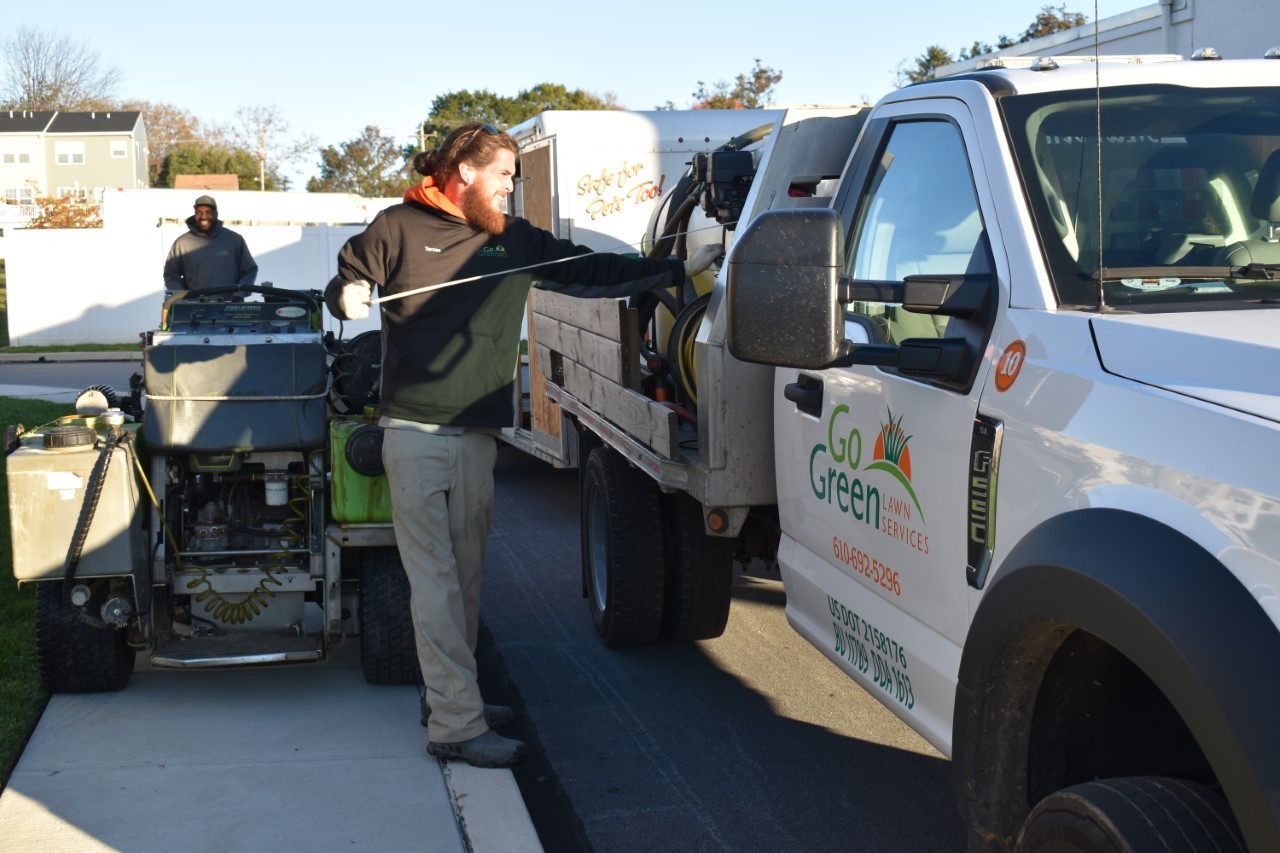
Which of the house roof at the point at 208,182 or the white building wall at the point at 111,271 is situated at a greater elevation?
the house roof at the point at 208,182

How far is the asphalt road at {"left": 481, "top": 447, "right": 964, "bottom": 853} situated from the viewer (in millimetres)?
4441

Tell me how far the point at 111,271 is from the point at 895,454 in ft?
95.0

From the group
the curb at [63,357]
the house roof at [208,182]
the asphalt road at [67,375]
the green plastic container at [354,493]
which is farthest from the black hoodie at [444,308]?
the house roof at [208,182]

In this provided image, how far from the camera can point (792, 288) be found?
287 cm

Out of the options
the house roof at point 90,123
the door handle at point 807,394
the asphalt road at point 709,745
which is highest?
the house roof at point 90,123

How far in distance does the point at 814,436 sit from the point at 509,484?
7.36m

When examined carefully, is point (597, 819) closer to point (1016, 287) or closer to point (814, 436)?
point (814, 436)

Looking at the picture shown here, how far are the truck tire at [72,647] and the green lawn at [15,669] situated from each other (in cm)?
13

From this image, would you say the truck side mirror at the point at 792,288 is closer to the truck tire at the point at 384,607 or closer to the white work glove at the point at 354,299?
the white work glove at the point at 354,299

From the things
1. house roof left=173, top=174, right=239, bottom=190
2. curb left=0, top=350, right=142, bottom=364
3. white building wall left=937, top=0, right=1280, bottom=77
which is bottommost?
curb left=0, top=350, right=142, bottom=364

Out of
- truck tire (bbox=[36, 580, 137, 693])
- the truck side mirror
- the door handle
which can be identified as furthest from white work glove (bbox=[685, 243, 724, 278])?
truck tire (bbox=[36, 580, 137, 693])

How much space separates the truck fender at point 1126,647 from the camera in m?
1.98

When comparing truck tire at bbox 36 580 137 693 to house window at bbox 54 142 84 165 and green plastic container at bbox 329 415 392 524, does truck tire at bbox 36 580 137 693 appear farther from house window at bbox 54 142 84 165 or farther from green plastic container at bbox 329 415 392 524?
house window at bbox 54 142 84 165

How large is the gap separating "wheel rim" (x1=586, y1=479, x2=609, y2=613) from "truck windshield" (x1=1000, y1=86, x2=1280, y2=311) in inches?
134
